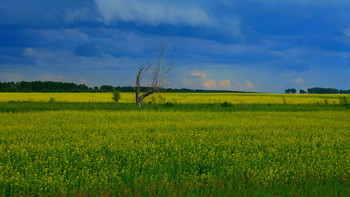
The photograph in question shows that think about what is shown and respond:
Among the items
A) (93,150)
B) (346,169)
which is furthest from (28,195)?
(346,169)

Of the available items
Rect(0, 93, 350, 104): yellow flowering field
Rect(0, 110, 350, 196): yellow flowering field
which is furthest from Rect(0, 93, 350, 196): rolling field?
Rect(0, 93, 350, 104): yellow flowering field

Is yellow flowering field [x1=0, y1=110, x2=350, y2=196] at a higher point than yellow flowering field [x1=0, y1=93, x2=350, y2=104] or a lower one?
lower

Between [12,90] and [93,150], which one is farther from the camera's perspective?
[12,90]

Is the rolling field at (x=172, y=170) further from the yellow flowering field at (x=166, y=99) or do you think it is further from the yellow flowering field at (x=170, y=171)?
the yellow flowering field at (x=166, y=99)

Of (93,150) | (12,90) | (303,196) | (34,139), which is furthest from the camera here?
(12,90)

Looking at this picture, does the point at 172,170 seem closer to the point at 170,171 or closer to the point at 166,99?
the point at 170,171

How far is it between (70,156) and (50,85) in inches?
4190

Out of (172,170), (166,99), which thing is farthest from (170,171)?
(166,99)

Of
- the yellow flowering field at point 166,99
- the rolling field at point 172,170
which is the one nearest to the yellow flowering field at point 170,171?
the rolling field at point 172,170

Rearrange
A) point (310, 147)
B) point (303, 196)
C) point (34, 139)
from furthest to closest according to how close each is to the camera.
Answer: point (34, 139), point (310, 147), point (303, 196)

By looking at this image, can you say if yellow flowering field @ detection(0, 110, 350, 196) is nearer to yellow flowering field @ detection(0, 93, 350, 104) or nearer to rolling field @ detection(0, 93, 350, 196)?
rolling field @ detection(0, 93, 350, 196)

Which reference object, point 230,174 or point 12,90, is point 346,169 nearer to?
point 230,174

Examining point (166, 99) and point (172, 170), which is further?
point (166, 99)

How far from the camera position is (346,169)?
10094 mm
